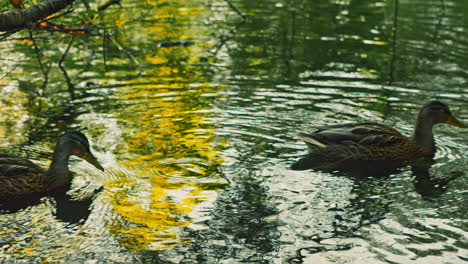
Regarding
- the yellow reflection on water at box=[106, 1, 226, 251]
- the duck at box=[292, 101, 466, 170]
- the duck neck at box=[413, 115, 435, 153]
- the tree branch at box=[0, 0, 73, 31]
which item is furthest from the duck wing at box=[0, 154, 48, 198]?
the duck neck at box=[413, 115, 435, 153]

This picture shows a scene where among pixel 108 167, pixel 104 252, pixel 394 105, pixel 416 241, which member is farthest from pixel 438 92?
pixel 104 252

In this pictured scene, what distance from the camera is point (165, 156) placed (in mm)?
7496

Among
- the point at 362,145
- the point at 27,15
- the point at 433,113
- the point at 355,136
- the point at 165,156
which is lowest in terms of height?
the point at 165,156

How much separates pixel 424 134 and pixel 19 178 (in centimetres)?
503

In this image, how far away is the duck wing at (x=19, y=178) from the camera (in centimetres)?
640

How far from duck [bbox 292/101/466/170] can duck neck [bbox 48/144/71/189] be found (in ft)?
9.24

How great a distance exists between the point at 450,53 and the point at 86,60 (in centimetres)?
762

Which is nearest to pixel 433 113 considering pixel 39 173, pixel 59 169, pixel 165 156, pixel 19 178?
pixel 165 156

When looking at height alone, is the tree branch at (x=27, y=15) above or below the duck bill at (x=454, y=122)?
above

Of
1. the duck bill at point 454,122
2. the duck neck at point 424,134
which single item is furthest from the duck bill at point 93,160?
the duck bill at point 454,122

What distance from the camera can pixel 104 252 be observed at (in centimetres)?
525

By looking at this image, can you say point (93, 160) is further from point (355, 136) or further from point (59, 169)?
point (355, 136)

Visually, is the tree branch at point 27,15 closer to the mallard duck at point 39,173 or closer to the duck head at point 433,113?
the mallard duck at point 39,173

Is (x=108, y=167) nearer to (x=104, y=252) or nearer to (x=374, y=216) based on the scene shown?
(x=104, y=252)
